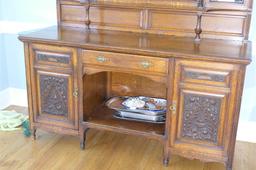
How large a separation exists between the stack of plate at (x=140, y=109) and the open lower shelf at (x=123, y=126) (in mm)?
57

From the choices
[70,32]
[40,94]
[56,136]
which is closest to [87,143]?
[56,136]

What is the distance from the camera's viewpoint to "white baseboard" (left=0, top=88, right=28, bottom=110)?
3.30 meters

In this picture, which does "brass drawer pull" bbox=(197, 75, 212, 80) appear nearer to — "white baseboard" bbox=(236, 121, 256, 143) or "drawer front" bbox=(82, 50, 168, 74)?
"drawer front" bbox=(82, 50, 168, 74)

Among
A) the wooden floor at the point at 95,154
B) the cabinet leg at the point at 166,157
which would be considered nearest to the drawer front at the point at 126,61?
the cabinet leg at the point at 166,157

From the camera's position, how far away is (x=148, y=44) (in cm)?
227

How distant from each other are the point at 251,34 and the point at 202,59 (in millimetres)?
687

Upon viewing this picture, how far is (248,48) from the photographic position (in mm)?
2229

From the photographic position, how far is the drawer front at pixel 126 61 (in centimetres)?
215

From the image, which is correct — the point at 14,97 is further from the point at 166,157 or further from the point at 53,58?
the point at 166,157

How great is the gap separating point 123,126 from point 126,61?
0.51 m

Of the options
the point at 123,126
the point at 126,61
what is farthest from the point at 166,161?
the point at 126,61

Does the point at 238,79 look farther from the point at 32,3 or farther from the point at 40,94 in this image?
the point at 32,3

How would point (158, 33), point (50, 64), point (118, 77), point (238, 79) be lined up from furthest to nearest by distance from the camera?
point (118, 77) < point (158, 33) < point (50, 64) < point (238, 79)

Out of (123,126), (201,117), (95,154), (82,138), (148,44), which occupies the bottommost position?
(95,154)
